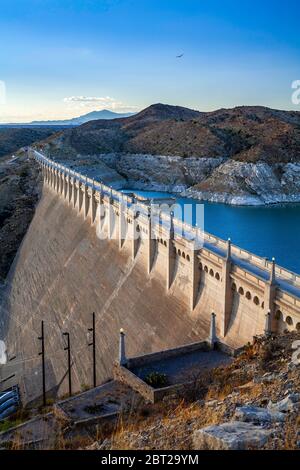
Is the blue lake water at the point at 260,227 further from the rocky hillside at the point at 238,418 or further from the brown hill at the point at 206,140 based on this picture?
the rocky hillside at the point at 238,418

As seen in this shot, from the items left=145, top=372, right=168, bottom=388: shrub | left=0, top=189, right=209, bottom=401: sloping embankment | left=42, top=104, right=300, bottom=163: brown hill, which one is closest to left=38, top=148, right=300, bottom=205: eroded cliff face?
left=42, top=104, right=300, bottom=163: brown hill

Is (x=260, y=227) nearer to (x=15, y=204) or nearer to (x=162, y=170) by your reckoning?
(x=15, y=204)

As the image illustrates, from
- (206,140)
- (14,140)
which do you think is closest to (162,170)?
(206,140)

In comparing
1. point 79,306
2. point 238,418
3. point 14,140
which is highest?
point 14,140

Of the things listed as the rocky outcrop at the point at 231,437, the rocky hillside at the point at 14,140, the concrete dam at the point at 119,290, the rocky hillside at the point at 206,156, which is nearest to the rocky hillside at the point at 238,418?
the rocky outcrop at the point at 231,437
